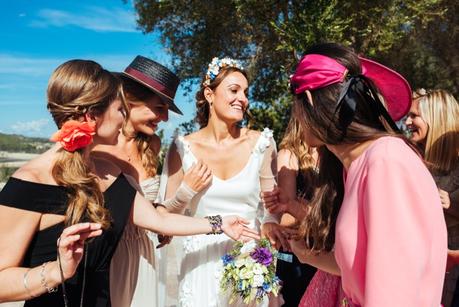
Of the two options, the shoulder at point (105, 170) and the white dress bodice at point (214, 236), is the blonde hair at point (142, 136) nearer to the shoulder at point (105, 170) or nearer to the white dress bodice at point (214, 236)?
the white dress bodice at point (214, 236)

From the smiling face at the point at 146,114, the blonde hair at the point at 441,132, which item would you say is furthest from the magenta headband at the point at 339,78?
the smiling face at the point at 146,114

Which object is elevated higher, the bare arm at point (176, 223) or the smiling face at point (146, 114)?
the smiling face at point (146, 114)

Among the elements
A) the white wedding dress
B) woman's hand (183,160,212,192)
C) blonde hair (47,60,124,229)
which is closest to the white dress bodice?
the white wedding dress

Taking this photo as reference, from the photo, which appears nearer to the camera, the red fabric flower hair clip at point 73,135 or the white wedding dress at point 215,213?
the red fabric flower hair clip at point 73,135

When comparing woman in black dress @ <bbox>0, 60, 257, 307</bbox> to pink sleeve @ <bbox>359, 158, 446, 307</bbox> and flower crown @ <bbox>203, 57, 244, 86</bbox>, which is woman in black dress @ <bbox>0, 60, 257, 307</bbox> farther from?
flower crown @ <bbox>203, 57, 244, 86</bbox>

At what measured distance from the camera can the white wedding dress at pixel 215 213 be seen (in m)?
3.46

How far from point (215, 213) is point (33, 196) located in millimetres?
1712

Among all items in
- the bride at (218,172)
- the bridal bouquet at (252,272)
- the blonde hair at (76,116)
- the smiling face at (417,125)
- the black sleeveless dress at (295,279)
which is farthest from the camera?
the black sleeveless dress at (295,279)

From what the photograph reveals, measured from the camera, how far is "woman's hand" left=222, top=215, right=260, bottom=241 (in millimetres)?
3112

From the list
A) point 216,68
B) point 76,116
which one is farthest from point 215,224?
point 216,68

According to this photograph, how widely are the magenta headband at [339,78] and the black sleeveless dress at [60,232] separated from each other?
125cm

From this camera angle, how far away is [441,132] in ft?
13.0

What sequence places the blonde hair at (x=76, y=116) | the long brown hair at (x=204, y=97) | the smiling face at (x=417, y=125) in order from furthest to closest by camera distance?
the smiling face at (x=417, y=125) < the long brown hair at (x=204, y=97) < the blonde hair at (x=76, y=116)

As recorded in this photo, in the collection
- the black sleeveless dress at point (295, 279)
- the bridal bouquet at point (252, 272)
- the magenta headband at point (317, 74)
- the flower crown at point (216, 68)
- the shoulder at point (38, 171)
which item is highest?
the flower crown at point (216, 68)
